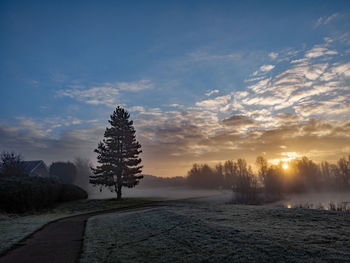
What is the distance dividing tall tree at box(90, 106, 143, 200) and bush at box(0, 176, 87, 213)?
5378 millimetres

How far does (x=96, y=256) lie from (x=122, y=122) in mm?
25492

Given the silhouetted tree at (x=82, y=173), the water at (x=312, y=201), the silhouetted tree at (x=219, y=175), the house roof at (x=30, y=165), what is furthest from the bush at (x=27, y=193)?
the silhouetted tree at (x=219, y=175)

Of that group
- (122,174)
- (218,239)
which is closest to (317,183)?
(122,174)

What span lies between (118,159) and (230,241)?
25.5 meters

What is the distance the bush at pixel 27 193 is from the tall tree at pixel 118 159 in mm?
5378

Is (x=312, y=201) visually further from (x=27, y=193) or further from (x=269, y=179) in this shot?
(x=27, y=193)

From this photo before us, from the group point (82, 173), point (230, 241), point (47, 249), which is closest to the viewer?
point (230, 241)

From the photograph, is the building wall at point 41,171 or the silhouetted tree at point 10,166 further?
the building wall at point 41,171

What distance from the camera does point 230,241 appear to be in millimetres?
6980

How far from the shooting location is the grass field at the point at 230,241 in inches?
228

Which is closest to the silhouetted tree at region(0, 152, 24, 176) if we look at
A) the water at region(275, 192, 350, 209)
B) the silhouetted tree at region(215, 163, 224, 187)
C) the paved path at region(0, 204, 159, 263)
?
the paved path at region(0, 204, 159, 263)

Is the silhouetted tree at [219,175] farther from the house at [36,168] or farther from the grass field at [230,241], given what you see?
the grass field at [230,241]

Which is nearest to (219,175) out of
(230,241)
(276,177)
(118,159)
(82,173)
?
(276,177)

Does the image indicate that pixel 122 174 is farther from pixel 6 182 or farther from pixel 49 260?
pixel 49 260
